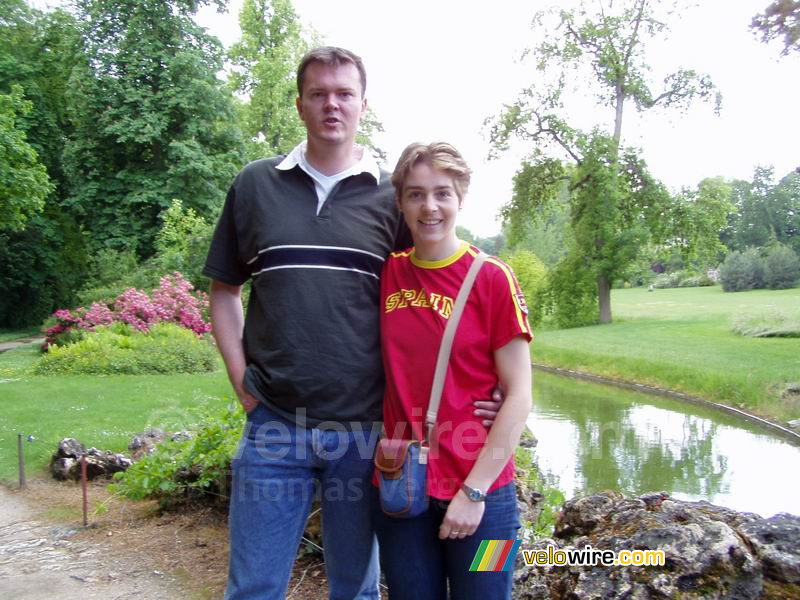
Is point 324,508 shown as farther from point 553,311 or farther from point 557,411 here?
point 553,311

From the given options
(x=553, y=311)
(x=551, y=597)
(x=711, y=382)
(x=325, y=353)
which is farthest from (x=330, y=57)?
(x=553, y=311)

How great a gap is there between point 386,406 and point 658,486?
727 cm

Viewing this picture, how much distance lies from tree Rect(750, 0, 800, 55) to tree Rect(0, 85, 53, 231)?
671 inches

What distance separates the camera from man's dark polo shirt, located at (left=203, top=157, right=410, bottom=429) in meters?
2.27

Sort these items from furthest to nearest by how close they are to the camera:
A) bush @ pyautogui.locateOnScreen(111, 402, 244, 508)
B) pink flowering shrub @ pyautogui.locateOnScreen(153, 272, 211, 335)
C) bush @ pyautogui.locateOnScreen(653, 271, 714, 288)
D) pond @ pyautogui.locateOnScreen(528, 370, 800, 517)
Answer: bush @ pyautogui.locateOnScreen(653, 271, 714, 288), pink flowering shrub @ pyautogui.locateOnScreen(153, 272, 211, 335), pond @ pyautogui.locateOnScreen(528, 370, 800, 517), bush @ pyautogui.locateOnScreen(111, 402, 244, 508)

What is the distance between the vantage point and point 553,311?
1328 inches

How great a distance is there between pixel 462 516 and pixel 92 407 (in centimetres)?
863

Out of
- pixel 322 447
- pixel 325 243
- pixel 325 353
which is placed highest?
pixel 325 243

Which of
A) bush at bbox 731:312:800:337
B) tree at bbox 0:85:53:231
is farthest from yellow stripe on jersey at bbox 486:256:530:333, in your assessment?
bush at bbox 731:312:800:337

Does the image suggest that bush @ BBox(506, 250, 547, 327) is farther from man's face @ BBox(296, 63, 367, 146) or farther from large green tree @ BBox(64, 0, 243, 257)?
man's face @ BBox(296, 63, 367, 146)

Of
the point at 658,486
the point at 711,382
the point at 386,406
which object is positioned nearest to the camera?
the point at 386,406

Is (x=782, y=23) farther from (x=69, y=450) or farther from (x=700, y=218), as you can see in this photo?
(x=700, y=218)

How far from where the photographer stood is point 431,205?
2133 millimetres

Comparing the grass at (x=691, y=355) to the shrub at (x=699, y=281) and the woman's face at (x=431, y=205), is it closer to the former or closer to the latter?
the woman's face at (x=431, y=205)
